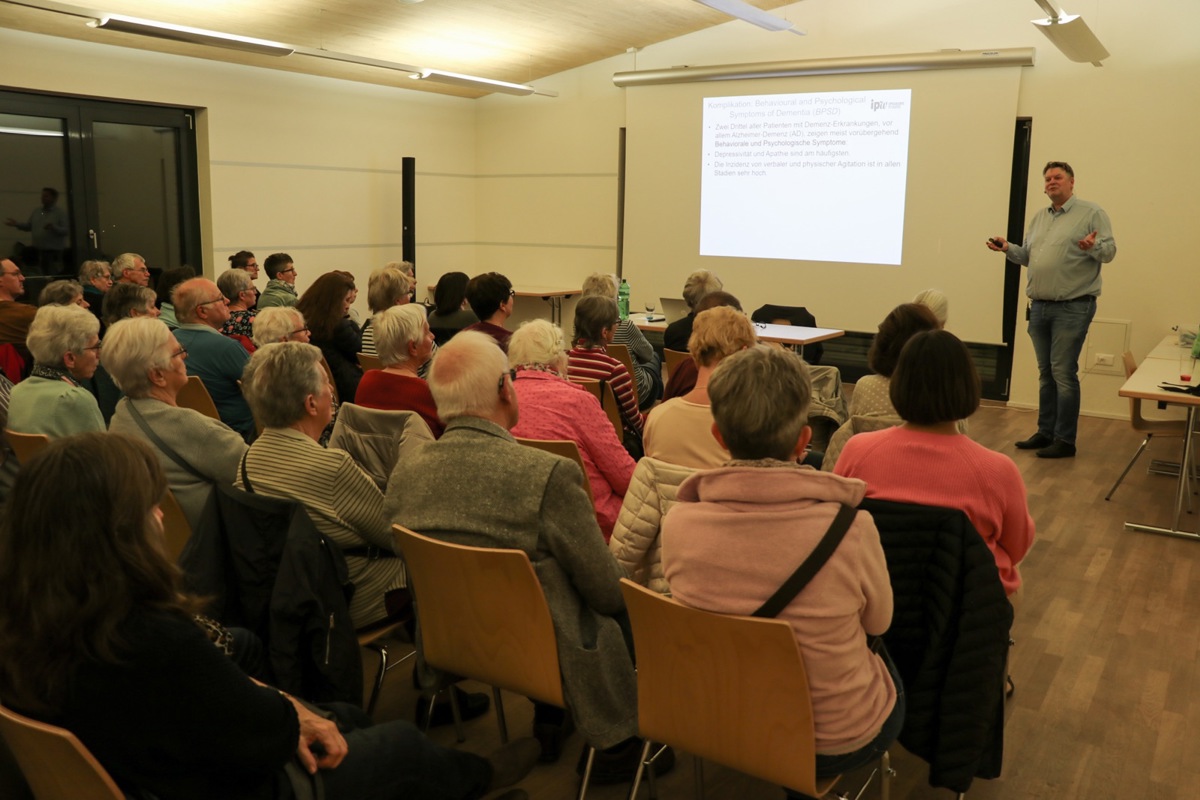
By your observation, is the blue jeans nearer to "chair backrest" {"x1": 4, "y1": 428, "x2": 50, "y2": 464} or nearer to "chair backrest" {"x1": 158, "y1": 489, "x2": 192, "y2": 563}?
"chair backrest" {"x1": 158, "y1": 489, "x2": 192, "y2": 563}

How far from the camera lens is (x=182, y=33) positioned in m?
6.49

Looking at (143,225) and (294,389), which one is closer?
(294,389)

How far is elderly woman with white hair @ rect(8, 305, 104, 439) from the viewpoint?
3295mm

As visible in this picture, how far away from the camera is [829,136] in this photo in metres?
8.71

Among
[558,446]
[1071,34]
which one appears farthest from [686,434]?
[1071,34]

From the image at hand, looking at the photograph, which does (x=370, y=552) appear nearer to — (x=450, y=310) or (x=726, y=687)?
(x=726, y=687)

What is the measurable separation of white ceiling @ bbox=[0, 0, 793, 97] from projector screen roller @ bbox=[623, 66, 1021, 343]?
0.79 metres

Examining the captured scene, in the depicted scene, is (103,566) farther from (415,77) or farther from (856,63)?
(856,63)

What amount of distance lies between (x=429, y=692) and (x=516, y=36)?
7.42 meters

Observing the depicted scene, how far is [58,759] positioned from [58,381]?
236cm

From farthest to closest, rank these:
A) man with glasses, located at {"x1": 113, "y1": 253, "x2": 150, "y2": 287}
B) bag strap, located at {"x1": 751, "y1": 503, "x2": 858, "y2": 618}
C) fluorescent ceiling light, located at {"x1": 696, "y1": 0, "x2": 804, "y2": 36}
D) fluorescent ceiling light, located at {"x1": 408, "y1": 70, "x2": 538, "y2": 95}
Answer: fluorescent ceiling light, located at {"x1": 408, "y1": 70, "x2": 538, "y2": 95} → fluorescent ceiling light, located at {"x1": 696, "y1": 0, "x2": 804, "y2": 36} → man with glasses, located at {"x1": 113, "y1": 253, "x2": 150, "y2": 287} → bag strap, located at {"x1": 751, "y1": 503, "x2": 858, "y2": 618}

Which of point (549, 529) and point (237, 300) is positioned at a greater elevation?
point (237, 300)

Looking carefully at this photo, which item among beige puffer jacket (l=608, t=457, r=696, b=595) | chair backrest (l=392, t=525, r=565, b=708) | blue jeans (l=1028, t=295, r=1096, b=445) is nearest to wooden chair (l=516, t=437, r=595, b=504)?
beige puffer jacket (l=608, t=457, r=696, b=595)

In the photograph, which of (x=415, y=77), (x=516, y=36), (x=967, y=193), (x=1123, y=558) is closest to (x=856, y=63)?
(x=967, y=193)
